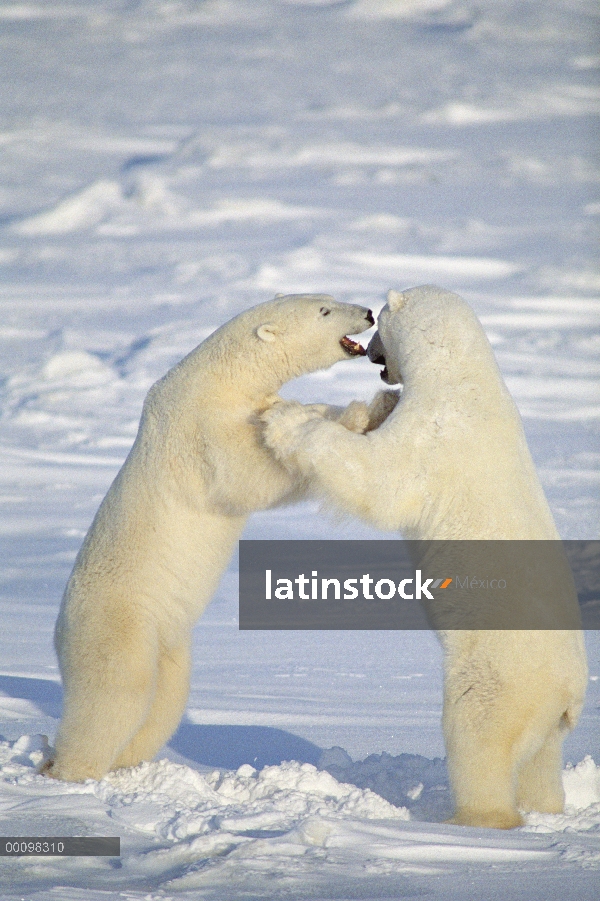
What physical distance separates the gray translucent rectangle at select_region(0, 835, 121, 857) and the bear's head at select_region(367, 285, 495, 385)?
2.30 metres

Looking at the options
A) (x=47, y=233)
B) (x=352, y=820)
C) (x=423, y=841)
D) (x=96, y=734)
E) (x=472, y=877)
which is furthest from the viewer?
(x=47, y=233)

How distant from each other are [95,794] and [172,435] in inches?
66.7

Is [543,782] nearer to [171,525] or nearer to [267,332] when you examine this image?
[171,525]

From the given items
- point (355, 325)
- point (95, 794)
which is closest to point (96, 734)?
point (95, 794)

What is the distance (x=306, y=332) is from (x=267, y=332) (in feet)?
0.70

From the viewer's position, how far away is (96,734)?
4.60m

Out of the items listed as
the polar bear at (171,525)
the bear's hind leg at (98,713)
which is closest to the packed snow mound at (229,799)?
the bear's hind leg at (98,713)

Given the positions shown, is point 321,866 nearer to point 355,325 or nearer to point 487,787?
point 487,787

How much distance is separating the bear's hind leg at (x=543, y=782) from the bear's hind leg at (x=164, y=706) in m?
1.69

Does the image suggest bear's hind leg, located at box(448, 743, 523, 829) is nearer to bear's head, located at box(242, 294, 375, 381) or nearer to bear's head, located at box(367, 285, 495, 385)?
bear's head, located at box(367, 285, 495, 385)

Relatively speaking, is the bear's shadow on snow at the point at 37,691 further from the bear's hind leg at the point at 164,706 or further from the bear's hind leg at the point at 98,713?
the bear's hind leg at the point at 98,713

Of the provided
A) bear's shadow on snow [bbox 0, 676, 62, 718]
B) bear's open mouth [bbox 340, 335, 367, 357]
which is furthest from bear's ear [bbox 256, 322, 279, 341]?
bear's shadow on snow [bbox 0, 676, 62, 718]

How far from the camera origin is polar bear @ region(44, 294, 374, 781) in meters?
4.65

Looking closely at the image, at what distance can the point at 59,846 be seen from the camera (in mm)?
3598
